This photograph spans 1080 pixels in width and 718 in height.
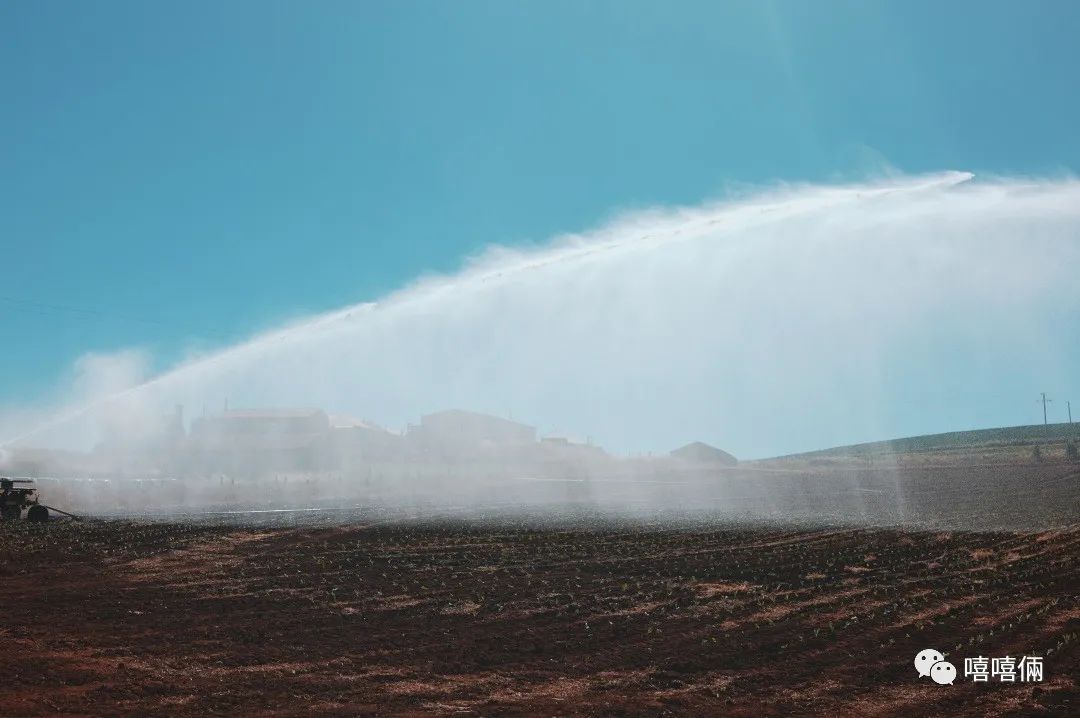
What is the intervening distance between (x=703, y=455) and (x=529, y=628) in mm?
128840

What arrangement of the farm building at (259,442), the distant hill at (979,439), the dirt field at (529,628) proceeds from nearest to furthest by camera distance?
the dirt field at (529,628) < the farm building at (259,442) < the distant hill at (979,439)

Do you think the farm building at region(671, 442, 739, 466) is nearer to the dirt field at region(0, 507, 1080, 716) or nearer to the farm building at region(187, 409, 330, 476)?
the farm building at region(187, 409, 330, 476)

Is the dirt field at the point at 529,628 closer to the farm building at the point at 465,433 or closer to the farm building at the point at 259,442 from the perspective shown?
the farm building at the point at 259,442

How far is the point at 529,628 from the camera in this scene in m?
16.7

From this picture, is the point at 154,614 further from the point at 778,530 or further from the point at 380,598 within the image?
the point at 778,530

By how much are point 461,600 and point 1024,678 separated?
1209 centimetres

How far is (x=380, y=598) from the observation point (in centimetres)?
1998

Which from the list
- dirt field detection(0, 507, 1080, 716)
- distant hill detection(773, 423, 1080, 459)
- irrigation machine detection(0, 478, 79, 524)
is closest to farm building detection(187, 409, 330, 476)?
irrigation machine detection(0, 478, 79, 524)

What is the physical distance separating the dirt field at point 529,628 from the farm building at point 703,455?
360 feet

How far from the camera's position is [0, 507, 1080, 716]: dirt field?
1199 cm

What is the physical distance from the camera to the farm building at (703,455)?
5487 inches

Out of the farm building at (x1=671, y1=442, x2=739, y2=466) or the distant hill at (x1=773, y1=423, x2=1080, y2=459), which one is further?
A: the distant hill at (x1=773, y1=423, x2=1080, y2=459)

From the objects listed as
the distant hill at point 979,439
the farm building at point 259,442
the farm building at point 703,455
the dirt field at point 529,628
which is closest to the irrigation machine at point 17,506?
the dirt field at point 529,628

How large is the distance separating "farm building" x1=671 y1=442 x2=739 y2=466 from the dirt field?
360ft
